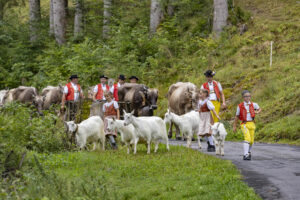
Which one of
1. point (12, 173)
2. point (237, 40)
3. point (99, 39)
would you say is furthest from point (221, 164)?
point (99, 39)

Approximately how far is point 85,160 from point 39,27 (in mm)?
31383

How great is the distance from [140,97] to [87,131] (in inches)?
213

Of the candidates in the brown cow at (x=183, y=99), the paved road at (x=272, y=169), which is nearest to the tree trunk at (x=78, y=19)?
the brown cow at (x=183, y=99)

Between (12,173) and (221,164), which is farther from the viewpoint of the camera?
(221,164)

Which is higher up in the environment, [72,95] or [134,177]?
[72,95]

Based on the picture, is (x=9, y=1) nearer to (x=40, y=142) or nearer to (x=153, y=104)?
(x=153, y=104)

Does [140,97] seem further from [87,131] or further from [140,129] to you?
[140,129]

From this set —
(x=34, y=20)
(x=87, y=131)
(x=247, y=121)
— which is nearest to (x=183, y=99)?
(x=87, y=131)

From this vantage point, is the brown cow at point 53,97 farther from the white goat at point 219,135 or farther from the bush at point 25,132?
the white goat at point 219,135

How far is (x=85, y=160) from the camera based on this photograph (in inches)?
500

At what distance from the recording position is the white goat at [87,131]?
1477cm

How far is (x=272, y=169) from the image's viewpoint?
11.1 metres

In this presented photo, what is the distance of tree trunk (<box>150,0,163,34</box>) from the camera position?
3444 cm

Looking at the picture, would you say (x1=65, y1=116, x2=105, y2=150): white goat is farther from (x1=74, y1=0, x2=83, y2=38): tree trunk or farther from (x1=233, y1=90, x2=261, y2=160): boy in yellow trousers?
(x1=74, y1=0, x2=83, y2=38): tree trunk
